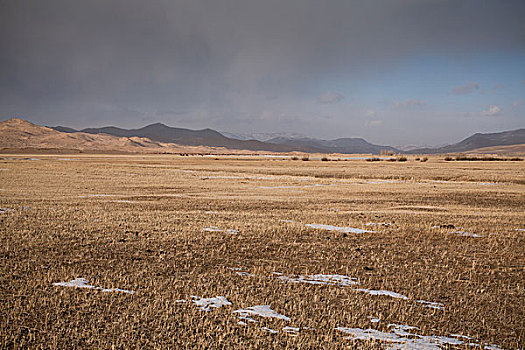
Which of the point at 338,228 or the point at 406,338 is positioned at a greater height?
the point at 338,228

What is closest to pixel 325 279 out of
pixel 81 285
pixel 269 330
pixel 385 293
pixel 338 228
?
pixel 385 293

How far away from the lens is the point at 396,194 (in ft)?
87.1

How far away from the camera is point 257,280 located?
8211mm

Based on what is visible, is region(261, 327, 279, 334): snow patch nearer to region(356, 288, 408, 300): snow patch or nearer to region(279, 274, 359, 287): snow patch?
region(279, 274, 359, 287): snow patch

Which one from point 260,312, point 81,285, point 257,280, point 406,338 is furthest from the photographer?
point 257,280

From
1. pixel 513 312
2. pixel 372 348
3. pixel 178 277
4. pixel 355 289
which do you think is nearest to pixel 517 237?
pixel 513 312

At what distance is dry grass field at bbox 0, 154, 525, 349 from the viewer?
5.80m

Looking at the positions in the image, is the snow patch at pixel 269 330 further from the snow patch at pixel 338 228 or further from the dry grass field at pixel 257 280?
the snow patch at pixel 338 228

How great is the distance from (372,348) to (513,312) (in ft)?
10.1

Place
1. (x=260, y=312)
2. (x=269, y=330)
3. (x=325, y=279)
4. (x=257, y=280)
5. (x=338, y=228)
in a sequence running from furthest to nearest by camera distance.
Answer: (x=338, y=228) < (x=325, y=279) < (x=257, y=280) < (x=260, y=312) < (x=269, y=330)

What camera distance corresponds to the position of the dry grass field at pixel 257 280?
5797 mm

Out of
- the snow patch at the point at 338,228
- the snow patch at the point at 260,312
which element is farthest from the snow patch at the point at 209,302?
the snow patch at the point at 338,228

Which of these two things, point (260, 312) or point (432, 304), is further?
point (432, 304)

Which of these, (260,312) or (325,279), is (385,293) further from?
(260,312)
